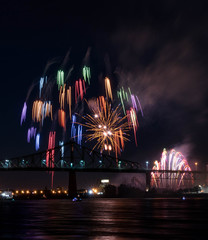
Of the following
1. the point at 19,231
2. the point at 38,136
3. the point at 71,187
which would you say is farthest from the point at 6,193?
the point at 19,231

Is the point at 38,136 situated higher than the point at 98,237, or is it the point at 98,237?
the point at 38,136

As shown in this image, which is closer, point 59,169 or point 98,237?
point 98,237

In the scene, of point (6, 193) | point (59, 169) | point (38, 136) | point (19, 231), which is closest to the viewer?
point (19, 231)

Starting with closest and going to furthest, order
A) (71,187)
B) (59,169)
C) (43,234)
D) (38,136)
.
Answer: (43,234) → (38,136) → (71,187) → (59,169)

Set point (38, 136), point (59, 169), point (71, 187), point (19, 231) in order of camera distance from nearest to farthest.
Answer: point (19, 231) < point (38, 136) < point (71, 187) < point (59, 169)

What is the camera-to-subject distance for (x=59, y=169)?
7840 inches

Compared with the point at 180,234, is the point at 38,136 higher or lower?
higher

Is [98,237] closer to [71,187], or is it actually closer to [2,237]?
[2,237]

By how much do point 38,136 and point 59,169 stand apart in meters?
87.3

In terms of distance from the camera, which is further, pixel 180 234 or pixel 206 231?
pixel 206 231

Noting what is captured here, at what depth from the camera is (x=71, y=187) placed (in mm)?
186250

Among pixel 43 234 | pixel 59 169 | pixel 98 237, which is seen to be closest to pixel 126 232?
pixel 98 237

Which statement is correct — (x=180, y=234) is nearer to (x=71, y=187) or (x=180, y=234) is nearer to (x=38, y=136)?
(x=38, y=136)

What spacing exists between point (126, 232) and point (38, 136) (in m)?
90.2
